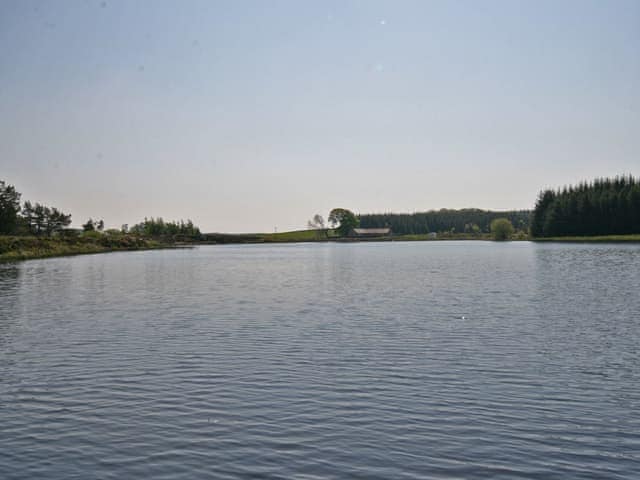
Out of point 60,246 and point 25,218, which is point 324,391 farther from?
point 25,218

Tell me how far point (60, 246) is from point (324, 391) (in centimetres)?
13179

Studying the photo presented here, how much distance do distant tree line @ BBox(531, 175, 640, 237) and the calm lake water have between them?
142552mm

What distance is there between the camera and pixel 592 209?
166 metres

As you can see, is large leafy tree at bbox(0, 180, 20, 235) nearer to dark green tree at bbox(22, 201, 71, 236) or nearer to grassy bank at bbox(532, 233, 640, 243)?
dark green tree at bbox(22, 201, 71, 236)

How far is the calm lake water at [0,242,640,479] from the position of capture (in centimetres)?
1101

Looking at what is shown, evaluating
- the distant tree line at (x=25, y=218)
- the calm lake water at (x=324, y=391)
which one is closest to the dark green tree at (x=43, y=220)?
the distant tree line at (x=25, y=218)

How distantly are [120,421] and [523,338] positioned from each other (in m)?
17.2

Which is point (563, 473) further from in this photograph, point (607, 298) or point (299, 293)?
point (299, 293)

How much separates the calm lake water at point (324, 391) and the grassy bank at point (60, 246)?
81435mm

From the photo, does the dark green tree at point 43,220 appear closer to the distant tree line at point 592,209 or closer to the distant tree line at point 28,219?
the distant tree line at point 28,219

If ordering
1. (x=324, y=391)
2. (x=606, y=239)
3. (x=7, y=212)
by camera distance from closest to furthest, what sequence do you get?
(x=324, y=391)
(x=7, y=212)
(x=606, y=239)

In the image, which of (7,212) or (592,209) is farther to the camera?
(592,209)

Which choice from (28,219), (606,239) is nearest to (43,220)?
(28,219)

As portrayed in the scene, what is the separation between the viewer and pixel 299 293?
143 feet
